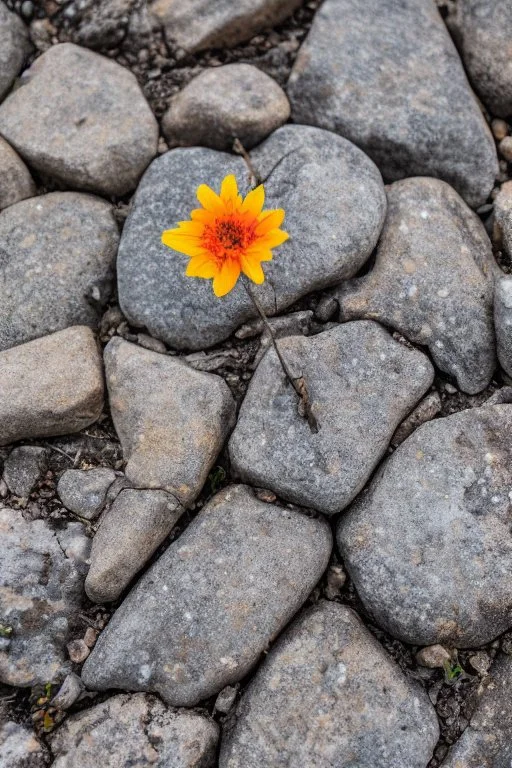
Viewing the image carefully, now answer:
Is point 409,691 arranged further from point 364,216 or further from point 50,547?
point 364,216

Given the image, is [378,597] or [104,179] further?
[104,179]

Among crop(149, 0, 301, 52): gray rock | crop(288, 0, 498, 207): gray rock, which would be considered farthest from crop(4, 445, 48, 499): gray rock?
crop(149, 0, 301, 52): gray rock

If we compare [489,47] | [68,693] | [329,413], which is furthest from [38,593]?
[489,47]

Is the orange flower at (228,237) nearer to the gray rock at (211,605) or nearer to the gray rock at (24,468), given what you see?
the gray rock at (211,605)

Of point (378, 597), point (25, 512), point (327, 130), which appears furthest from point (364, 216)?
point (25, 512)

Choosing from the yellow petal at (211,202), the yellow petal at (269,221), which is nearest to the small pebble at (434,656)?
the yellow petal at (269,221)

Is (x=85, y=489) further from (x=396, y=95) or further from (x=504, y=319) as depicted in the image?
(x=396, y=95)
